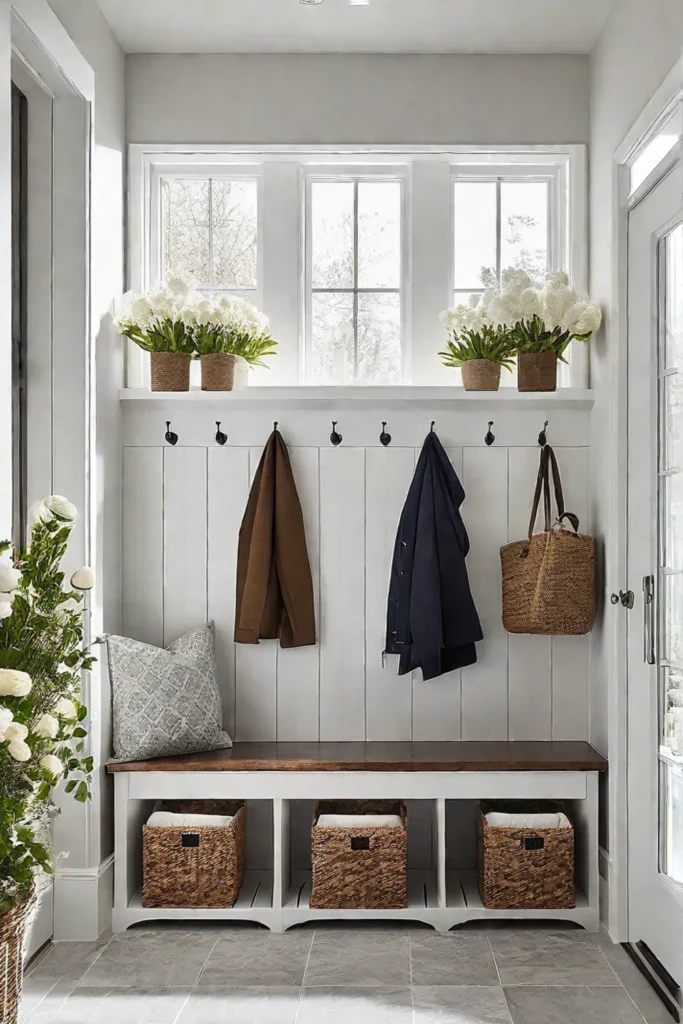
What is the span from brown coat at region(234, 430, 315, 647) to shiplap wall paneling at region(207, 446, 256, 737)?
0.08 meters

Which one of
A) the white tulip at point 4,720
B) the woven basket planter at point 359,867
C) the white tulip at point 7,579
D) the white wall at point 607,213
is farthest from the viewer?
the woven basket planter at point 359,867

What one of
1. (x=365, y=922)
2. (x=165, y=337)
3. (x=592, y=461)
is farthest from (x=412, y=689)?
(x=165, y=337)

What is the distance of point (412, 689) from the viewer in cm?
339

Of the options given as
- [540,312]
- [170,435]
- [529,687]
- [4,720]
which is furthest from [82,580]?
[529,687]

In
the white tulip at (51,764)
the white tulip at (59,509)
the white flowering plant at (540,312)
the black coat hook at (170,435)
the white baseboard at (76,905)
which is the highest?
the white flowering plant at (540,312)

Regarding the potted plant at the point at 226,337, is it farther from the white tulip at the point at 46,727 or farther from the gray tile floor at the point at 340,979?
the gray tile floor at the point at 340,979

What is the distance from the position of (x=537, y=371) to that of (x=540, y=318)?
0.18m

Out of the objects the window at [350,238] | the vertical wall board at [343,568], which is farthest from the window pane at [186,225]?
the vertical wall board at [343,568]

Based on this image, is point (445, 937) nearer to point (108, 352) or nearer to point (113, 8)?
point (108, 352)

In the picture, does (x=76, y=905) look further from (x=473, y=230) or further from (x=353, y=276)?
(x=473, y=230)

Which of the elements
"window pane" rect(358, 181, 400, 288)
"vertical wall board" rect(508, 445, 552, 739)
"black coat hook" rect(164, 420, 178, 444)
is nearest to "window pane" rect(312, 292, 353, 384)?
"window pane" rect(358, 181, 400, 288)

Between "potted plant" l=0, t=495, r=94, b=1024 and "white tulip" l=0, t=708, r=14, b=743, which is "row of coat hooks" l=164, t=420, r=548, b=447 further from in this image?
"white tulip" l=0, t=708, r=14, b=743

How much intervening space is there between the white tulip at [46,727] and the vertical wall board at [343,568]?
1.71 m

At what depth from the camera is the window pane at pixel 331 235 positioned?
3512mm
